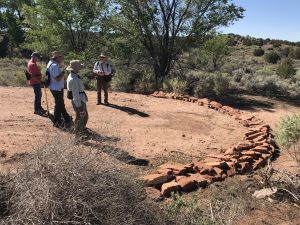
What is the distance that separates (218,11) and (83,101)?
34.5ft

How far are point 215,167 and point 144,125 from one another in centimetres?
337

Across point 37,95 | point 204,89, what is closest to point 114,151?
point 37,95

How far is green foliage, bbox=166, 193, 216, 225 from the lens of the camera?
5.26 m

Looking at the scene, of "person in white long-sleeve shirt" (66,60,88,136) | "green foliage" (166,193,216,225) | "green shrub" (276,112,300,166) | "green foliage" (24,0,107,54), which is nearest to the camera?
"green foliage" (166,193,216,225)

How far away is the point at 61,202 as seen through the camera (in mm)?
4098

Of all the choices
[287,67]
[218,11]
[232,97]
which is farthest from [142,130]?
[287,67]

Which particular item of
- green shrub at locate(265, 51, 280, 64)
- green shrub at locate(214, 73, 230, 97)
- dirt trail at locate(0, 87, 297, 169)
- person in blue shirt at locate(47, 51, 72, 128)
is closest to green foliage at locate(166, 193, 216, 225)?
dirt trail at locate(0, 87, 297, 169)

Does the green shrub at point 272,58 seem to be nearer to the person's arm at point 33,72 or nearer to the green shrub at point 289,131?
the person's arm at point 33,72

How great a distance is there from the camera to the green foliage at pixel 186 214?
526 cm

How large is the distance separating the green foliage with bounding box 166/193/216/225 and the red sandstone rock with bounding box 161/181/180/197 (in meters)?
0.62

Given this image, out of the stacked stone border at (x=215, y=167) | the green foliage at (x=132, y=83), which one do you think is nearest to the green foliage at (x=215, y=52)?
the green foliage at (x=132, y=83)

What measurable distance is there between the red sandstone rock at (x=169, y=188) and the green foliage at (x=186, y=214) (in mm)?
618

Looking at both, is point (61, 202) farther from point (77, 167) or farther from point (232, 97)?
point (232, 97)

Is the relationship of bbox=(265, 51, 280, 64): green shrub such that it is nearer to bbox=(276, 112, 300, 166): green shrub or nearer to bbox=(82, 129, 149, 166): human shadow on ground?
bbox=(82, 129, 149, 166): human shadow on ground
